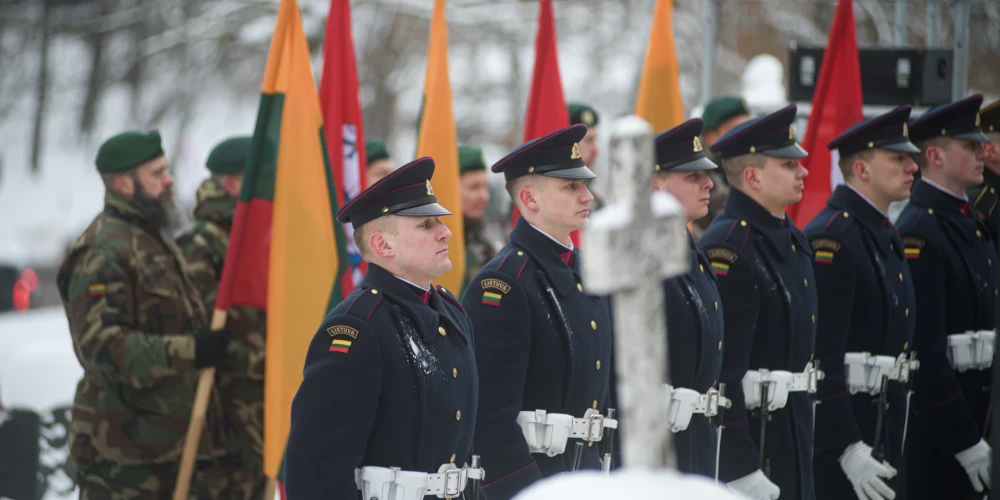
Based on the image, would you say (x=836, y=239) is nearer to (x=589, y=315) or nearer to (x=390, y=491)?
(x=589, y=315)

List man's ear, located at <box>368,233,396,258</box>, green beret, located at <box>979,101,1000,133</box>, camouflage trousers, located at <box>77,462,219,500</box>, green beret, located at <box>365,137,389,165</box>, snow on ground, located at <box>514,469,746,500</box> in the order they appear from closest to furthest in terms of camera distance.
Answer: snow on ground, located at <box>514,469,746,500</box> → man's ear, located at <box>368,233,396,258</box> → camouflage trousers, located at <box>77,462,219,500</box> → green beret, located at <box>979,101,1000,133</box> → green beret, located at <box>365,137,389,165</box>

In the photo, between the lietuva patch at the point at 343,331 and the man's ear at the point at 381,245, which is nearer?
the lietuva patch at the point at 343,331

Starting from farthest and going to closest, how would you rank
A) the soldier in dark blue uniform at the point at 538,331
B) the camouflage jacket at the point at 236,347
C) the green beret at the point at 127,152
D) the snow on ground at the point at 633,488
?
the camouflage jacket at the point at 236,347 < the green beret at the point at 127,152 < the soldier in dark blue uniform at the point at 538,331 < the snow on ground at the point at 633,488

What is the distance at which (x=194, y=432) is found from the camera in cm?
501

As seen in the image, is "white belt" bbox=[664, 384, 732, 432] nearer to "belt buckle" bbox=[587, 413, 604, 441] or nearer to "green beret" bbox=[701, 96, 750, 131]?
"belt buckle" bbox=[587, 413, 604, 441]

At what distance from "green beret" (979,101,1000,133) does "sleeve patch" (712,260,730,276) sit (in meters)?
2.65

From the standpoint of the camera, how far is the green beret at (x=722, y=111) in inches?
284

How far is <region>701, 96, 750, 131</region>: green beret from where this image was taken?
7207 mm

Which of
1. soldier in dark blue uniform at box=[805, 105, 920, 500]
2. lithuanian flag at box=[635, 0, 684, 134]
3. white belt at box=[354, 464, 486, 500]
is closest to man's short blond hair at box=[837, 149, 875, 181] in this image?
soldier in dark blue uniform at box=[805, 105, 920, 500]

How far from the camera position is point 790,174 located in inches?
203

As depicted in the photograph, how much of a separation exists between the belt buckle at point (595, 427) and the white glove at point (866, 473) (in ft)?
5.09

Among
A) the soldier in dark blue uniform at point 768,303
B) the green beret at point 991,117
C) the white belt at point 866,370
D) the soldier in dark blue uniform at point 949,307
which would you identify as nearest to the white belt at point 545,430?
the soldier in dark blue uniform at point 768,303

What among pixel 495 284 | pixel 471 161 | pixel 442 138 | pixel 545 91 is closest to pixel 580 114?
pixel 471 161

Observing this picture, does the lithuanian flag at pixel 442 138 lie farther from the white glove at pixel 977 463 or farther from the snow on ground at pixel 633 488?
the snow on ground at pixel 633 488
